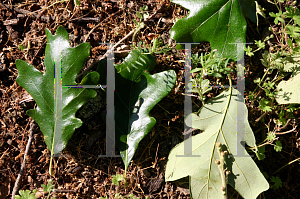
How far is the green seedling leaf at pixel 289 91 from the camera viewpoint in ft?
5.96

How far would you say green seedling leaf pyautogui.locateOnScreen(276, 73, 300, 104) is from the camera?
71.5 inches

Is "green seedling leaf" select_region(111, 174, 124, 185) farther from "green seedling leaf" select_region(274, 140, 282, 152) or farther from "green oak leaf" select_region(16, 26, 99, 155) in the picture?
"green seedling leaf" select_region(274, 140, 282, 152)

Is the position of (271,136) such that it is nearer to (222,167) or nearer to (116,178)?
(222,167)

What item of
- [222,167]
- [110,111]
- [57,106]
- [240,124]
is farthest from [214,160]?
[57,106]

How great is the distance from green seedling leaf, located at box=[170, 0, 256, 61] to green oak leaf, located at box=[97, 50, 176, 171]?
299mm

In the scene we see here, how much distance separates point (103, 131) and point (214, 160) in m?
0.83

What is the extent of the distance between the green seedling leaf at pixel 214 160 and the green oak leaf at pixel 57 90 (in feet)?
2.50

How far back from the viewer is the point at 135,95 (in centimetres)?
188

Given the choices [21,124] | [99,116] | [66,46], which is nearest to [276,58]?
[99,116]

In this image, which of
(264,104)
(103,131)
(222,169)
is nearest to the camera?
(222,169)

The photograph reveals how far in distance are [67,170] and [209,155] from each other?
105 centimetres

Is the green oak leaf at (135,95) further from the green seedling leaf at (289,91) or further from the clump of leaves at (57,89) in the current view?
the green seedling leaf at (289,91)

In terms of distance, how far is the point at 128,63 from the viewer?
1.85m

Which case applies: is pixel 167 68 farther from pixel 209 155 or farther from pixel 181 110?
pixel 209 155
